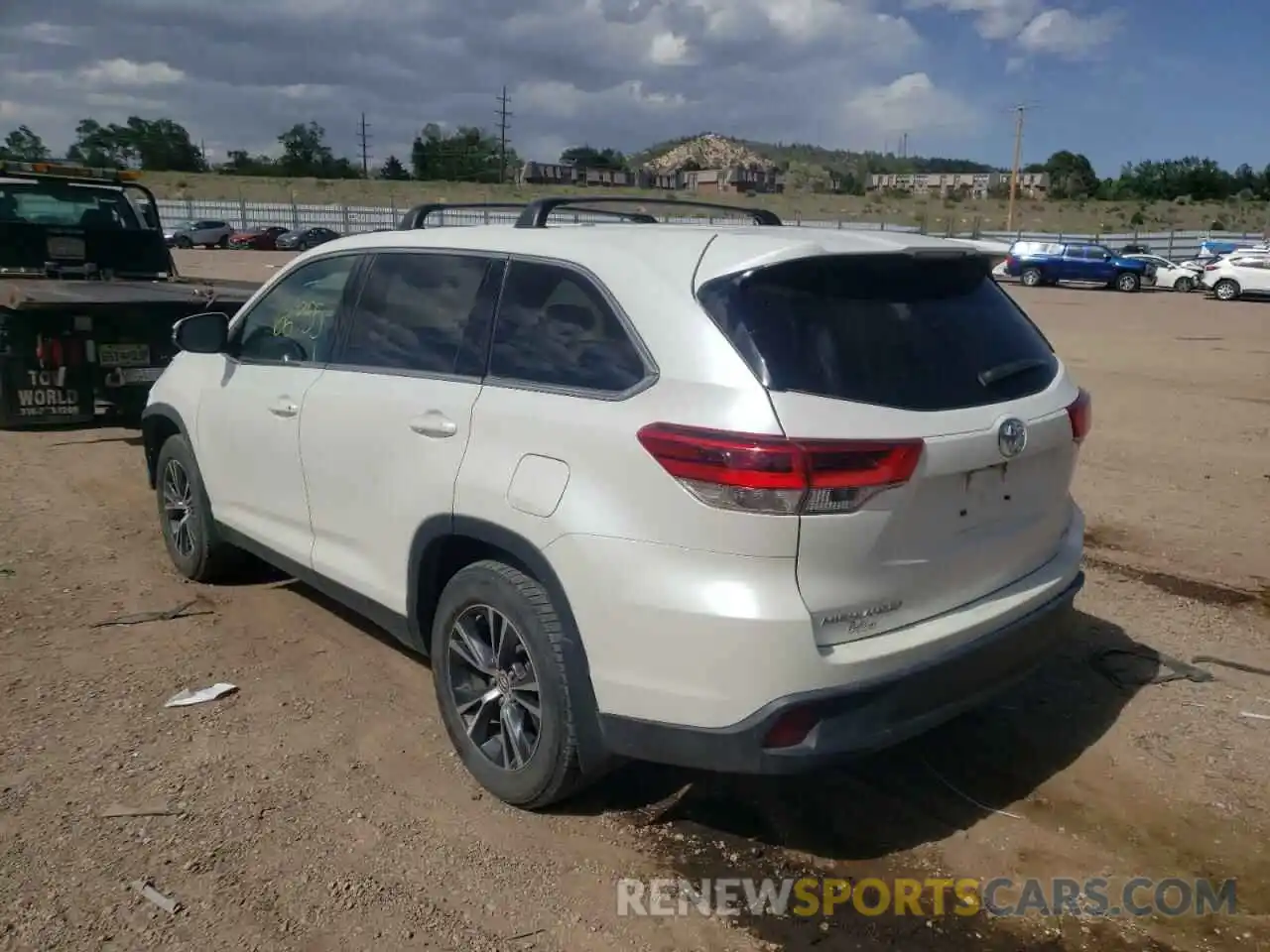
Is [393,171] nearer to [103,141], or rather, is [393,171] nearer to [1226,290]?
[103,141]

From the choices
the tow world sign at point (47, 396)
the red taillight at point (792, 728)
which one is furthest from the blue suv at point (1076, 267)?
the red taillight at point (792, 728)

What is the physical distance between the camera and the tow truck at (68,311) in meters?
7.79

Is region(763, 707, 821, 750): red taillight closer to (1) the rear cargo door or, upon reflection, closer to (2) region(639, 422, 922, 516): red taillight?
(1) the rear cargo door

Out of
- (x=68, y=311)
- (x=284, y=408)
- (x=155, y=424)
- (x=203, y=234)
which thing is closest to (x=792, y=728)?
(x=284, y=408)

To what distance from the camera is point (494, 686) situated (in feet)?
11.6

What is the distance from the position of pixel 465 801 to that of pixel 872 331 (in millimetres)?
2035

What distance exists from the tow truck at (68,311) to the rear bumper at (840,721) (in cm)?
651

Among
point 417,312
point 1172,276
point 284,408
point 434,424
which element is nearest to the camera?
point 434,424

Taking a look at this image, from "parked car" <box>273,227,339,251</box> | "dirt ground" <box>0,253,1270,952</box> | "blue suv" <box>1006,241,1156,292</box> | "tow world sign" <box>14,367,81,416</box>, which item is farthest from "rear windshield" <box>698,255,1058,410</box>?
"parked car" <box>273,227,339,251</box>

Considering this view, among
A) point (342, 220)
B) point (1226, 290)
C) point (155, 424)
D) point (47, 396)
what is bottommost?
point (47, 396)

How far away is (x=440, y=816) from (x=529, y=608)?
0.82 m

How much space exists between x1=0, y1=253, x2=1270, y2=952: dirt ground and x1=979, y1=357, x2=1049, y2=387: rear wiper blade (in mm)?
1431

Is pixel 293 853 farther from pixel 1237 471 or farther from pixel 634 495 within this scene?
pixel 1237 471

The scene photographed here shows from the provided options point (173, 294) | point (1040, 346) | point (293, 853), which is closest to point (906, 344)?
point (1040, 346)
